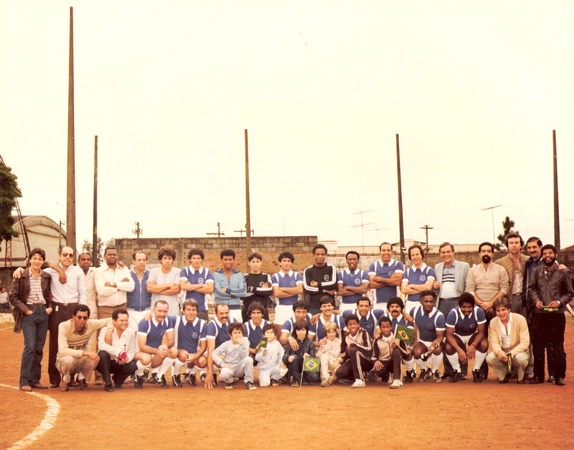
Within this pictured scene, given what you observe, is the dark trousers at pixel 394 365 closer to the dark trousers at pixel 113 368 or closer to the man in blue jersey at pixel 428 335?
the man in blue jersey at pixel 428 335

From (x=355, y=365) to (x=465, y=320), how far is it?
6.28 feet

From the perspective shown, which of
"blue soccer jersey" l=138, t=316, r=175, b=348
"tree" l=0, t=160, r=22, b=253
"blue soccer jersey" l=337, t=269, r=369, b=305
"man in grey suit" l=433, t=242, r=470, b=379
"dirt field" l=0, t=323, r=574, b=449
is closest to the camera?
"dirt field" l=0, t=323, r=574, b=449

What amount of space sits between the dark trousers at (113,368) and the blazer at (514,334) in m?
5.34

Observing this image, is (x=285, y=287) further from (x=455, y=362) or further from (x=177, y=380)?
(x=455, y=362)

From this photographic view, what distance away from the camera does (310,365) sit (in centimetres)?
1093

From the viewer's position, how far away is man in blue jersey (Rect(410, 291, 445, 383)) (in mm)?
11133

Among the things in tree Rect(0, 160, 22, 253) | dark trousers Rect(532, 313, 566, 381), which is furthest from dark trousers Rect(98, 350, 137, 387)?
tree Rect(0, 160, 22, 253)

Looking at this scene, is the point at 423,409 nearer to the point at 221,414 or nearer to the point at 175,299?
the point at 221,414

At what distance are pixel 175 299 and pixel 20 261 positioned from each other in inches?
1483

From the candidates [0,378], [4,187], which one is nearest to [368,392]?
[0,378]

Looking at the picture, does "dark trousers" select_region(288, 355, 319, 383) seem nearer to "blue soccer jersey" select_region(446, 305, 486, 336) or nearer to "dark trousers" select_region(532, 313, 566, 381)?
"blue soccer jersey" select_region(446, 305, 486, 336)

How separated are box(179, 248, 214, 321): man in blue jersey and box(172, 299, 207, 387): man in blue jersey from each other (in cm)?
38

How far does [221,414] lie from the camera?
8359mm

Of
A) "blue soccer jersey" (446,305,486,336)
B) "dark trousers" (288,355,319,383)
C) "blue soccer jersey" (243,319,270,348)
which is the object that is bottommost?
"dark trousers" (288,355,319,383)
